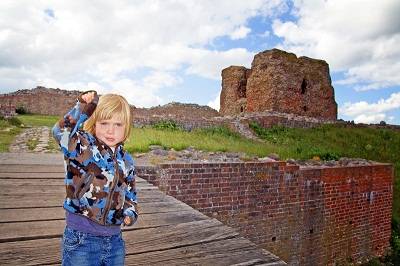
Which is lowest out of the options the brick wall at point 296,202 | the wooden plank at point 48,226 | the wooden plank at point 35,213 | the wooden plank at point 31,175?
the brick wall at point 296,202

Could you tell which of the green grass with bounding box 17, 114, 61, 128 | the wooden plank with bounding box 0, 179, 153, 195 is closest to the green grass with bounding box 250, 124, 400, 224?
the green grass with bounding box 17, 114, 61, 128

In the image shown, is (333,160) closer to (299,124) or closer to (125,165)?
(299,124)

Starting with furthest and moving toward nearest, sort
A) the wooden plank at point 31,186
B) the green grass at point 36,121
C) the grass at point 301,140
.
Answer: the green grass at point 36,121 < the grass at point 301,140 < the wooden plank at point 31,186

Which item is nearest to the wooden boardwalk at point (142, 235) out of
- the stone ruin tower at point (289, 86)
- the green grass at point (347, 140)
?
the green grass at point (347, 140)

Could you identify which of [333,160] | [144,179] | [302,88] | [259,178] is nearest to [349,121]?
[302,88]

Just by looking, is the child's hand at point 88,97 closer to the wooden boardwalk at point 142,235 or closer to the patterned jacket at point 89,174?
the patterned jacket at point 89,174

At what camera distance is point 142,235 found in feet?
9.00

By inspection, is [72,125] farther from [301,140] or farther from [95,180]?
[301,140]

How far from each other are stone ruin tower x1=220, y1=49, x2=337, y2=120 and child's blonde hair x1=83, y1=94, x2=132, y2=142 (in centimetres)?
1772

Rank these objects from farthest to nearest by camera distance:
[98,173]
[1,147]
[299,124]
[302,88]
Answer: [302,88]
[299,124]
[1,147]
[98,173]

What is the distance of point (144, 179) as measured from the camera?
5016mm

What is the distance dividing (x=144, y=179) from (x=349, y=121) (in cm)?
1673

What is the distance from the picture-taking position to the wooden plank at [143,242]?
2145 millimetres

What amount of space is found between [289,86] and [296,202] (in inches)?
516
